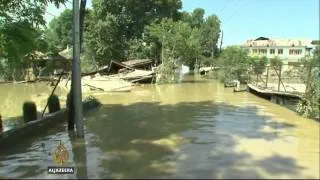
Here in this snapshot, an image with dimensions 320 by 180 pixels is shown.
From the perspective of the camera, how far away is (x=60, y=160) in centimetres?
1123

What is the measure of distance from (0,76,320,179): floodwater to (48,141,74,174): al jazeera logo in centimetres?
17

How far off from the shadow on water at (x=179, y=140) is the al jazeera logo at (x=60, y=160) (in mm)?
858

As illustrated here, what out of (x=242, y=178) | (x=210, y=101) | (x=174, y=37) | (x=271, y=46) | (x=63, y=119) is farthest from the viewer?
(x=271, y=46)

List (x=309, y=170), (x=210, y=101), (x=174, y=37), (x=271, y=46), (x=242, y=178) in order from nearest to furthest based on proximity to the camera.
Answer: (x=242, y=178), (x=309, y=170), (x=210, y=101), (x=174, y=37), (x=271, y=46)

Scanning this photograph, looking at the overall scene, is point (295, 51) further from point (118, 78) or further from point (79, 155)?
point (79, 155)

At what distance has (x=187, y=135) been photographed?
14086 mm

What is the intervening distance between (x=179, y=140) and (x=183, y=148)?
1199mm

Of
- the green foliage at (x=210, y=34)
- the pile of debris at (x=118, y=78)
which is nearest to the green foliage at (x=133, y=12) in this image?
the pile of debris at (x=118, y=78)

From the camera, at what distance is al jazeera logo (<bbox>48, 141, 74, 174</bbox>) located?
399 inches

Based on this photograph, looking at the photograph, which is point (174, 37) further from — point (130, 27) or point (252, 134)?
point (252, 134)

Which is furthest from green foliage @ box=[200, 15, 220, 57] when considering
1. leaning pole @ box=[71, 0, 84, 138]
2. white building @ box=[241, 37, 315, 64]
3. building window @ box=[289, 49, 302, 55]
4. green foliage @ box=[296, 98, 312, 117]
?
leaning pole @ box=[71, 0, 84, 138]

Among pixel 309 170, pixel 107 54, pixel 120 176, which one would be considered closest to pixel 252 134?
pixel 309 170

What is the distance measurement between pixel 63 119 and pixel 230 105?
29.6 ft

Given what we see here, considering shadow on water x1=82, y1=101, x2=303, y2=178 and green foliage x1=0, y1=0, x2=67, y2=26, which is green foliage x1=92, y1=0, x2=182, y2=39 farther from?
green foliage x1=0, y1=0, x2=67, y2=26
